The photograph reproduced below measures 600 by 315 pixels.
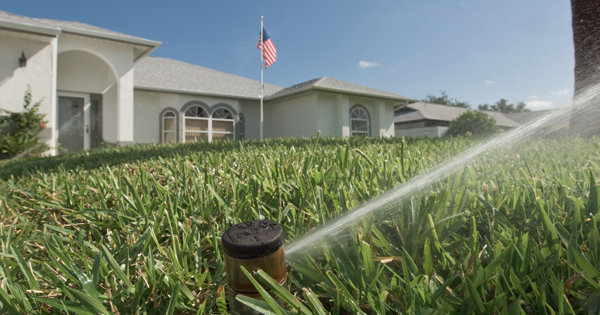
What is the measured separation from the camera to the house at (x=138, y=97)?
9.21 m

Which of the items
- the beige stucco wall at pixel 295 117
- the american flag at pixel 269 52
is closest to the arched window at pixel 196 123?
the beige stucco wall at pixel 295 117

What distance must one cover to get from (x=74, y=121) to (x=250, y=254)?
14475 mm

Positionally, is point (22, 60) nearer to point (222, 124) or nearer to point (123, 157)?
point (222, 124)

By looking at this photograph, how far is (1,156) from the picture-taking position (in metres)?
8.76

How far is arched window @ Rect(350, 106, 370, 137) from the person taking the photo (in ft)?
53.4

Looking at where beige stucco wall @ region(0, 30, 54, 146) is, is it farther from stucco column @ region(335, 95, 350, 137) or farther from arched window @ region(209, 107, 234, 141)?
stucco column @ region(335, 95, 350, 137)

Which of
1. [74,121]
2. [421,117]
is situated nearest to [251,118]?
[74,121]

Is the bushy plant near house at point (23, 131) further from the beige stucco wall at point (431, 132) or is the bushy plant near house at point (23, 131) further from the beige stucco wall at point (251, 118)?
the beige stucco wall at point (431, 132)

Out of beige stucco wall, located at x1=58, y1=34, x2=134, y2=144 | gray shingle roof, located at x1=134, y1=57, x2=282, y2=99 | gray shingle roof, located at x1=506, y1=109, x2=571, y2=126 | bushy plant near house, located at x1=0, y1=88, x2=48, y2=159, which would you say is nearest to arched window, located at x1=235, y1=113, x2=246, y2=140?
gray shingle roof, located at x1=134, y1=57, x2=282, y2=99

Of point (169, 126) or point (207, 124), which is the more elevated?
point (207, 124)

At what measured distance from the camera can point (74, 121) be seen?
1212 centimetres

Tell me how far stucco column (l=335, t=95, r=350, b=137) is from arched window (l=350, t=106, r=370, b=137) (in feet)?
1.93

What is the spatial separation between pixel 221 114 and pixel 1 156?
808 cm

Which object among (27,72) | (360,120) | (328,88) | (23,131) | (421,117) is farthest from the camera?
(360,120)
